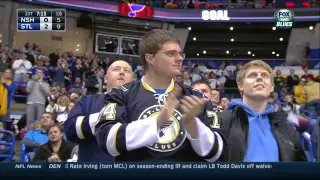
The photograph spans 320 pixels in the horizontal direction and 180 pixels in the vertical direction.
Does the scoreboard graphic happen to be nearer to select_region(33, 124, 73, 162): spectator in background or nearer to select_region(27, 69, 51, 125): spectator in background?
select_region(27, 69, 51, 125): spectator in background

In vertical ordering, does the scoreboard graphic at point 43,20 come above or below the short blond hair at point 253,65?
above

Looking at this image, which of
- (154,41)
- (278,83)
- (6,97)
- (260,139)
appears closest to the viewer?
(154,41)

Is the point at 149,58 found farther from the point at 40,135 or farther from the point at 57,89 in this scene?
the point at 57,89

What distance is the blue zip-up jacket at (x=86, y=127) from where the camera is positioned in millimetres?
3332

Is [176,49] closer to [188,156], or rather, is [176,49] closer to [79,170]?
[188,156]

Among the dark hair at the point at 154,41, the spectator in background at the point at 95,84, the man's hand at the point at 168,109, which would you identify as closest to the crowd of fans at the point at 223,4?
the spectator in background at the point at 95,84

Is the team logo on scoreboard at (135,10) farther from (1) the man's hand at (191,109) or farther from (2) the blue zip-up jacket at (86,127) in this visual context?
(1) the man's hand at (191,109)

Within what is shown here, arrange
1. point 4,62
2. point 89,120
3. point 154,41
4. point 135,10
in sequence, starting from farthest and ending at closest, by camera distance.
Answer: point 135,10
point 4,62
point 89,120
point 154,41

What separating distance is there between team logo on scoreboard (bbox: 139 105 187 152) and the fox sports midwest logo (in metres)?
25.4

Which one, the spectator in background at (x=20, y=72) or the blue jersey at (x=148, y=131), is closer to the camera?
the blue jersey at (x=148, y=131)

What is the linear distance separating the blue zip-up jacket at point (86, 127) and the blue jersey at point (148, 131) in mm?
495

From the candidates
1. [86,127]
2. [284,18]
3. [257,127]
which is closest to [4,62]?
[86,127]

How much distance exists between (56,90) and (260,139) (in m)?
10.6

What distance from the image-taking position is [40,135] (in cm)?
858
